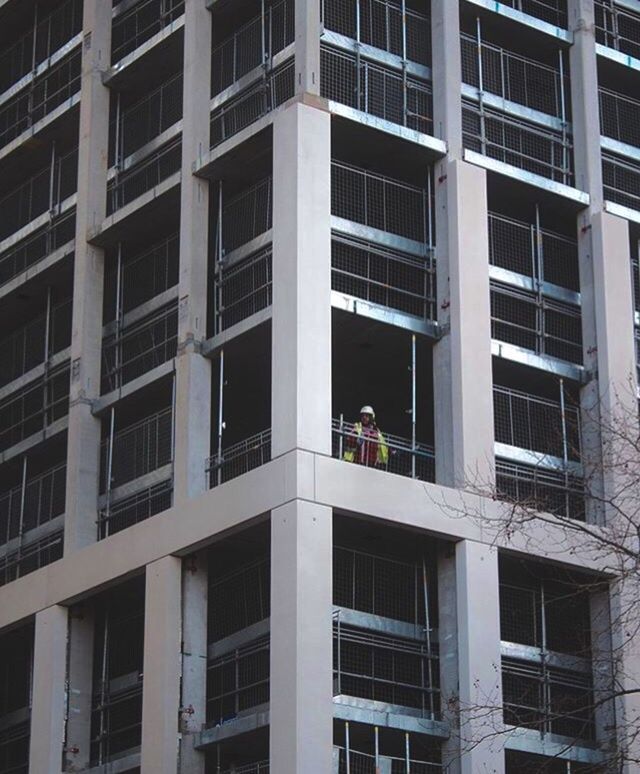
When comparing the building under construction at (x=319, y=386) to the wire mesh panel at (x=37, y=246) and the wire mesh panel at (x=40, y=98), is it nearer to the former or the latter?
the wire mesh panel at (x=37, y=246)

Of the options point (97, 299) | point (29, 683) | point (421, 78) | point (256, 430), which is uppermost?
point (421, 78)

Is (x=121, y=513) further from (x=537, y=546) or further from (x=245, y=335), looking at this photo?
(x=537, y=546)

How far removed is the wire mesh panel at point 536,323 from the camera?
55.9m

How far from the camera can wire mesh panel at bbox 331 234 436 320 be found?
52.9 metres

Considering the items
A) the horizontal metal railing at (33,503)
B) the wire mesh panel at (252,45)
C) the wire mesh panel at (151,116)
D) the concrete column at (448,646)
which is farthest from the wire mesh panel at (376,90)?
the horizontal metal railing at (33,503)

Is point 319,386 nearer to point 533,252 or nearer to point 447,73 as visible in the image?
point 533,252

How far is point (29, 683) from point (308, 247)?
17.9 metres

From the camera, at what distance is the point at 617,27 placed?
6231 cm

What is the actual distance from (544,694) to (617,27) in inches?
860

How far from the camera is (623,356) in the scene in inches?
2210

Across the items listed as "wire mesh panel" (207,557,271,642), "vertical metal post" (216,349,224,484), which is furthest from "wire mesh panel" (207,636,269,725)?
"vertical metal post" (216,349,224,484)

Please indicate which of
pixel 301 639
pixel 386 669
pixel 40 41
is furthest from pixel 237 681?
pixel 40 41

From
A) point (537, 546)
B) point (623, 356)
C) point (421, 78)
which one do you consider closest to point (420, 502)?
point (537, 546)

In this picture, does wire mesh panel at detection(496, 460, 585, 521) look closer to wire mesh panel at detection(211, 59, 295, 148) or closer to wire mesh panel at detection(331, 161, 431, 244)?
wire mesh panel at detection(331, 161, 431, 244)
